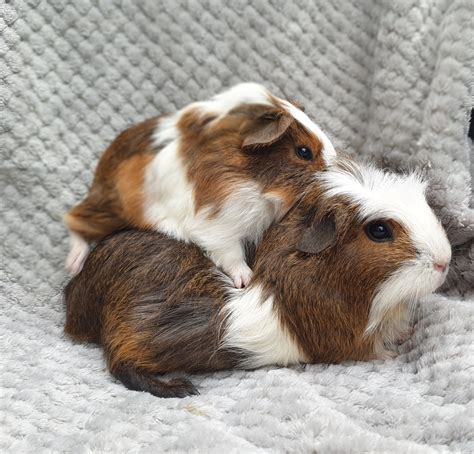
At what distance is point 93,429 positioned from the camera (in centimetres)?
113

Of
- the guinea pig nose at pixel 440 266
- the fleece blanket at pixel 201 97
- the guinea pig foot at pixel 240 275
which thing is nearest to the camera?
the fleece blanket at pixel 201 97

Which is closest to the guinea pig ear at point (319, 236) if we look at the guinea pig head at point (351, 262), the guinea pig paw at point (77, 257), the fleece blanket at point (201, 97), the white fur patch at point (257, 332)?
the guinea pig head at point (351, 262)

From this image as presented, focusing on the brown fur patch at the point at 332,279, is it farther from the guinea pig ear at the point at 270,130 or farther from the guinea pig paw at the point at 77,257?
the guinea pig paw at the point at 77,257

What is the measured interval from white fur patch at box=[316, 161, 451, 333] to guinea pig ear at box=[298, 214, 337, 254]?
0.06 meters

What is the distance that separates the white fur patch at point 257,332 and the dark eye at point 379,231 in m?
0.26

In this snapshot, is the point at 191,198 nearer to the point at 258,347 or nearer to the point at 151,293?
the point at 151,293

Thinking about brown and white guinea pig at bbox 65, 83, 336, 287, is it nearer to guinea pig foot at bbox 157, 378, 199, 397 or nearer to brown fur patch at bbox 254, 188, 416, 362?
brown fur patch at bbox 254, 188, 416, 362

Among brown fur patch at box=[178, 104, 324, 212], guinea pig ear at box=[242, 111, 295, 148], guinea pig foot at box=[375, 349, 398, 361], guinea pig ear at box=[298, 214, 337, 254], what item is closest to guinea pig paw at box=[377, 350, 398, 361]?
guinea pig foot at box=[375, 349, 398, 361]

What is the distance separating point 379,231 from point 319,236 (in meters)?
0.13

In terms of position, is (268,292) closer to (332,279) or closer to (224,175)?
(332,279)

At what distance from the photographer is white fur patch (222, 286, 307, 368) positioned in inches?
49.9

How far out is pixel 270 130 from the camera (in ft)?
4.32

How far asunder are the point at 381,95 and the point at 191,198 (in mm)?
635

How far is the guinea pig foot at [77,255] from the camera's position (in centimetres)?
151
